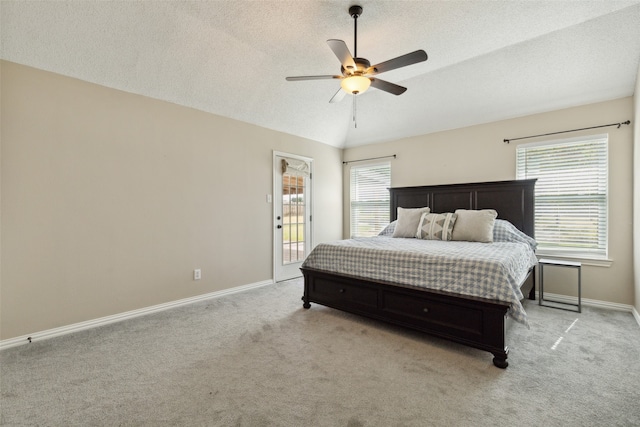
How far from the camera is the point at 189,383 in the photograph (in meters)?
1.92

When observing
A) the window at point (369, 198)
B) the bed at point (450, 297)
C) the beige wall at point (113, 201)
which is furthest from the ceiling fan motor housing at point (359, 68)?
the window at point (369, 198)

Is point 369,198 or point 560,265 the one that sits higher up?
point 369,198

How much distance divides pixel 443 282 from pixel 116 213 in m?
3.24

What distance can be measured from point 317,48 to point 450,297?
107 inches

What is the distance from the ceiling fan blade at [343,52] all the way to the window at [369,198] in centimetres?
313

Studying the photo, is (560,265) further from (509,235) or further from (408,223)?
(408,223)

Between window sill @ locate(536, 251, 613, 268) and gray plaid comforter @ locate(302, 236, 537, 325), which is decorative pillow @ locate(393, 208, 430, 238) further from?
window sill @ locate(536, 251, 613, 268)

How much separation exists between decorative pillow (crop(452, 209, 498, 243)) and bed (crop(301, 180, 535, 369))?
53 centimetres

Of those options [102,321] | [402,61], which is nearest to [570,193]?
[402,61]

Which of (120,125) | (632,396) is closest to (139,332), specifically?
(120,125)

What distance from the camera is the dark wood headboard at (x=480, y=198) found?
150 inches

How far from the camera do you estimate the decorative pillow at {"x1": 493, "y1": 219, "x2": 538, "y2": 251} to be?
3559 millimetres

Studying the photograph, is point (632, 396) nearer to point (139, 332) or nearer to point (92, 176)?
point (139, 332)

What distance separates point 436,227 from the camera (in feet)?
12.4
